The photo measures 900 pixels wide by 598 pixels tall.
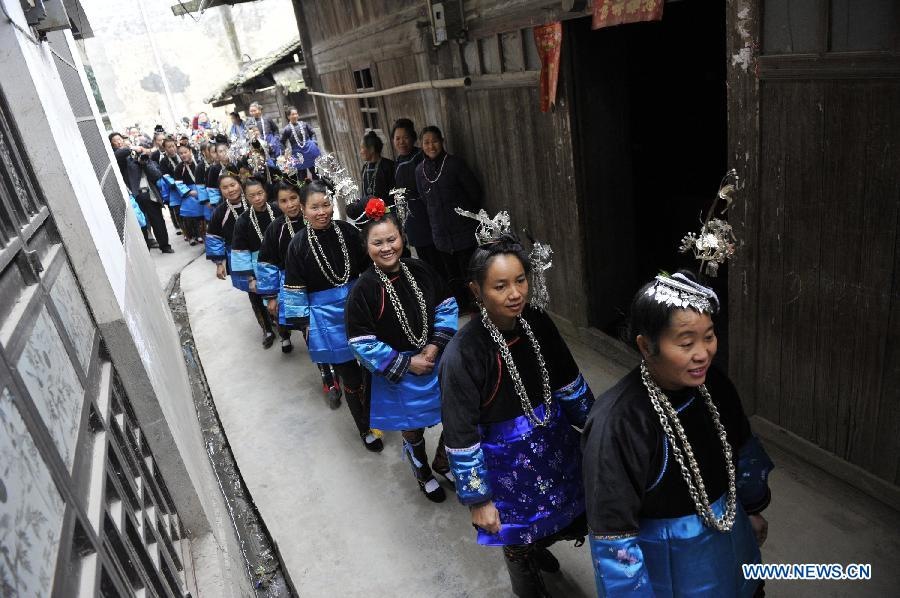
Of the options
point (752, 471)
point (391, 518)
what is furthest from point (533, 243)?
point (391, 518)

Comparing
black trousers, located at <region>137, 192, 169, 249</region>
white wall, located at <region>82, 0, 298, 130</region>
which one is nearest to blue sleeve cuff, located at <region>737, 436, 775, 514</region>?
black trousers, located at <region>137, 192, 169, 249</region>

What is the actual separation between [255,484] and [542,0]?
408 centimetres

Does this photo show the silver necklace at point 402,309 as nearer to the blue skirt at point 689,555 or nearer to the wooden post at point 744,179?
the wooden post at point 744,179

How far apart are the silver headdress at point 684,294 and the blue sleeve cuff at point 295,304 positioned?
3184mm

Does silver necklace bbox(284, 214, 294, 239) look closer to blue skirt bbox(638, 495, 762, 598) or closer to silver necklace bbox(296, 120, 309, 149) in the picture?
blue skirt bbox(638, 495, 762, 598)

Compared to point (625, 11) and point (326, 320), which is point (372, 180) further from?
point (625, 11)

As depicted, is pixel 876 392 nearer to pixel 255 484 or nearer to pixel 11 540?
pixel 11 540

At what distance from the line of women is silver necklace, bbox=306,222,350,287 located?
0.76 feet

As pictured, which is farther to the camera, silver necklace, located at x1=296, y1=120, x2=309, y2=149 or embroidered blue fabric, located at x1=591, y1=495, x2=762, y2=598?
silver necklace, located at x1=296, y1=120, x2=309, y2=149

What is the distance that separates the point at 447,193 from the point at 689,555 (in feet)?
14.7

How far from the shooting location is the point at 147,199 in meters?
11.9

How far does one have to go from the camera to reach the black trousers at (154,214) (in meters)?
11.8

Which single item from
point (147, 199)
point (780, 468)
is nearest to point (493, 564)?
point (780, 468)

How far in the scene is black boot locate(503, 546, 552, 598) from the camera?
2.80 m
